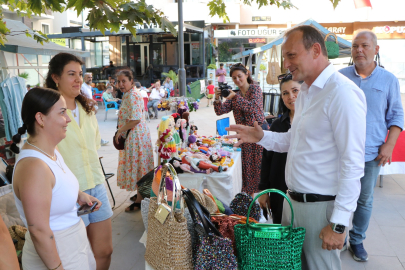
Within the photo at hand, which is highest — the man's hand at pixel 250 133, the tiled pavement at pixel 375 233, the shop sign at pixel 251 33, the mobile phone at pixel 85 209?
the shop sign at pixel 251 33

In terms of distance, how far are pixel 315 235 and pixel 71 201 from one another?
1360mm

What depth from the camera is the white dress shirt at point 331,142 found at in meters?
1.66

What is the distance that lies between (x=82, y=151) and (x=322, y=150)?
167 centimetres

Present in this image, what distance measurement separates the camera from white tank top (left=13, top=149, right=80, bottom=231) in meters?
1.75

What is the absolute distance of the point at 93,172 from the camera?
2.54m

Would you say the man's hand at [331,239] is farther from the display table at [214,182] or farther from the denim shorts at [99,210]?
the display table at [214,182]

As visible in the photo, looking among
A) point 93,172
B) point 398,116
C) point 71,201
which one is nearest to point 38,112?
point 71,201

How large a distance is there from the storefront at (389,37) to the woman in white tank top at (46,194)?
2364 centimetres

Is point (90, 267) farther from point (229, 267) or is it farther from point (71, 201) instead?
point (229, 267)

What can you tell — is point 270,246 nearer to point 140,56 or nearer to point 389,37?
point 140,56

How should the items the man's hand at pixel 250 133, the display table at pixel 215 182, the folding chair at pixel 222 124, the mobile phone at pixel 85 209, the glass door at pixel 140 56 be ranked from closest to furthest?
the mobile phone at pixel 85 209, the man's hand at pixel 250 133, the display table at pixel 215 182, the folding chair at pixel 222 124, the glass door at pixel 140 56

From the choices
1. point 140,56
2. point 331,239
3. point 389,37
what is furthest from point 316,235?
point 389,37

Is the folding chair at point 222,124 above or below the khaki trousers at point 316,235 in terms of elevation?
above

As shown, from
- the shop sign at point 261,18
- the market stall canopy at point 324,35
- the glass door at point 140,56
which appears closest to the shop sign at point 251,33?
the shop sign at point 261,18
